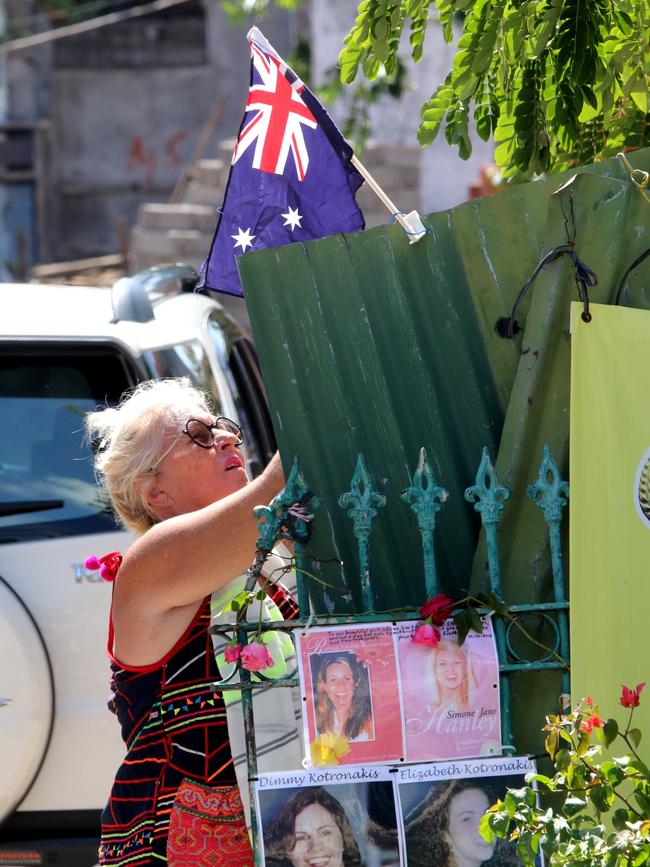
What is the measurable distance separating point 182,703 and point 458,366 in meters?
0.88

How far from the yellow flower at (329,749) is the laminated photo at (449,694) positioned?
103 millimetres

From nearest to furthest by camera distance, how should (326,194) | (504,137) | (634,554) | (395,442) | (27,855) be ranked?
(634,554)
(395,442)
(326,194)
(504,137)
(27,855)

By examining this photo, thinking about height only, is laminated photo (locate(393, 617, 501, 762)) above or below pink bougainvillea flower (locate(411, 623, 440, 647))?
below

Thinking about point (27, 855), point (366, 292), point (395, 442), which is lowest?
point (27, 855)

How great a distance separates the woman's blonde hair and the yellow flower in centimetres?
78

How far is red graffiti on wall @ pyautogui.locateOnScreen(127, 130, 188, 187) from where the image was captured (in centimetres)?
1831

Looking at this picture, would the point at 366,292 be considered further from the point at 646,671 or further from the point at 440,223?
the point at 646,671

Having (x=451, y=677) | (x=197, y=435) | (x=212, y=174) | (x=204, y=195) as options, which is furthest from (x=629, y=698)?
(x=212, y=174)

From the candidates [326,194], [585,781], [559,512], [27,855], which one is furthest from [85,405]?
[585,781]

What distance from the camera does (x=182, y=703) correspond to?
7.84 feet

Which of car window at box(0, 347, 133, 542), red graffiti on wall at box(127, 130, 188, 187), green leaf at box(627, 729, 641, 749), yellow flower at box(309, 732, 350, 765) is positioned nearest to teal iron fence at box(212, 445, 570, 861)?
yellow flower at box(309, 732, 350, 765)

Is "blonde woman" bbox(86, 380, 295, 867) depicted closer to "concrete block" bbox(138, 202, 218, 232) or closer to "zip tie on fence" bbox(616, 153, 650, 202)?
"zip tie on fence" bbox(616, 153, 650, 202)

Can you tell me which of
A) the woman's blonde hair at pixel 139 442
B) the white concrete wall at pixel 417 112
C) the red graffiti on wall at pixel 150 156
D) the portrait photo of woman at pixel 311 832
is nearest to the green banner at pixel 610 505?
the portrait photo of woman at pixel 311 832

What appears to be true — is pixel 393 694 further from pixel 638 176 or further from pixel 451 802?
pixel 638 176
